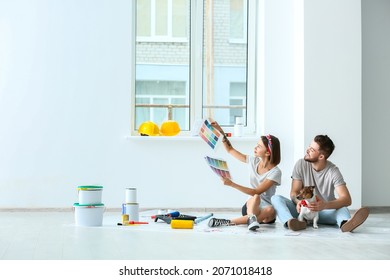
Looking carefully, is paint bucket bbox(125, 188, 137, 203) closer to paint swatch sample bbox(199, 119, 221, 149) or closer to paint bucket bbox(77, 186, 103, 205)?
paint bucket bbox(77, 186, 103, 205)

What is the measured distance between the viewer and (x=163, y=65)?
6.28m

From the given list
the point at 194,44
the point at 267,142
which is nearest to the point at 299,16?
the point at 194,44

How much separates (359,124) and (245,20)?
4.75 ft

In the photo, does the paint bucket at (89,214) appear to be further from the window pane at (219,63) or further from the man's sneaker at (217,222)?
the window pane at (219,63)

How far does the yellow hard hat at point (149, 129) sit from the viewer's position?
19.9 feet

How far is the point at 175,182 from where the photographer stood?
19.7 feet

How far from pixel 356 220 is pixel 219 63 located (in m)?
2.57

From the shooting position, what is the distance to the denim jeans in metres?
4.34

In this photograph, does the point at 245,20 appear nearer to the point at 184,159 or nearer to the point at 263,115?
the point at 263,115

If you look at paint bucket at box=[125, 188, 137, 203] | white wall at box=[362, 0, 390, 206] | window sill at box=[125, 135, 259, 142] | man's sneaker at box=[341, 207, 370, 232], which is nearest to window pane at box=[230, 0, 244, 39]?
window sill at box=[125, 135, 259, 142]

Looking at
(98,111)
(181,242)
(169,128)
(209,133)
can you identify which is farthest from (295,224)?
(98,111)

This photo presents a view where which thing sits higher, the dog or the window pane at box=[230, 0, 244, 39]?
the window pane at box=[230, 0, 244, 39]

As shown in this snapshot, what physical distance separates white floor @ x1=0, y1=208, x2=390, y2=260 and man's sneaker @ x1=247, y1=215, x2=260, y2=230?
0.17ft

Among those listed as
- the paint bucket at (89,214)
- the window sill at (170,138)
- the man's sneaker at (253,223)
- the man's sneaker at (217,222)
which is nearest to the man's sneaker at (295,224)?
the man's sneaker at (253,223)
